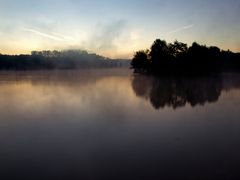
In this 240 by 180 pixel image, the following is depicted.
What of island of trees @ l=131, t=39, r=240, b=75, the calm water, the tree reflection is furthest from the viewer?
island of trees @ l=131, t=39, r=240, b=75

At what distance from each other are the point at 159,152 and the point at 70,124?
5486 millimetres

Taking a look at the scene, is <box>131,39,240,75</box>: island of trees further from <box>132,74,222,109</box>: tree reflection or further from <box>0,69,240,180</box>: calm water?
<box>0,69,240,180</box>: calm water

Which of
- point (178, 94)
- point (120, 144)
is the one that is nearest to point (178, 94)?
point (178, 94)

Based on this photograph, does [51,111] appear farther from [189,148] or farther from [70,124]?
[189,148]

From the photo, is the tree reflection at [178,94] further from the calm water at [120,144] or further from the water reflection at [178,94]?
the calm water at [120,144]

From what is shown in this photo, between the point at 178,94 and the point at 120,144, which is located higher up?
the point at 120,144

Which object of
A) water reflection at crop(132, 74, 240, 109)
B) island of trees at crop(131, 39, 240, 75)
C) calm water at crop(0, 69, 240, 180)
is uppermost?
island of trees at crop(131, 39, 240, 75)

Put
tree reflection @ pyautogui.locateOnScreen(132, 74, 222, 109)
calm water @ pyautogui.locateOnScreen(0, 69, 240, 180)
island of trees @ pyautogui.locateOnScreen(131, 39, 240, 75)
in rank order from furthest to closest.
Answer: island of trees @ pyautogui.locateOnScreen(131, 39, 240, 75) → tree reflection @ pyautogui.locateOnScreen(132, 74, 222, 109) → calm water @ pyautogui.locateOnScreen(0, 69, 240, 180)

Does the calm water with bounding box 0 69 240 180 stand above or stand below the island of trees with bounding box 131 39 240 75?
below

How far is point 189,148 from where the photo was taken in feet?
30.1

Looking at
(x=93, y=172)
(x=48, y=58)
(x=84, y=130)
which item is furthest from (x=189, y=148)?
(x=48, y=58)

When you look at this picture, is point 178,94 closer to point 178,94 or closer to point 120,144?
point 178,94

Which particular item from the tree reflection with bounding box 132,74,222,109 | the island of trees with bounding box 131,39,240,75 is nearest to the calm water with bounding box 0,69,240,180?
the tree reflection with bounding box 132,74,222,109

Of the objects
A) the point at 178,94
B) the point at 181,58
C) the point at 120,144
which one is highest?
the point at 181,58
